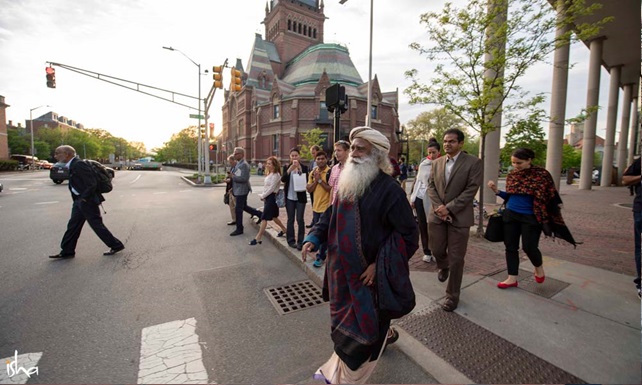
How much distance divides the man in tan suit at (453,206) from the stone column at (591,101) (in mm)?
23773

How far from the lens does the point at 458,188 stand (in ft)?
11.4

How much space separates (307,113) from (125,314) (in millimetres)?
37728

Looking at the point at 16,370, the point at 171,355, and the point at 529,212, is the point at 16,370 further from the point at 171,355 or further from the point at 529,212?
the point at 529,212

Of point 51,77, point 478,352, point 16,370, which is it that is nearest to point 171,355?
point 16,370

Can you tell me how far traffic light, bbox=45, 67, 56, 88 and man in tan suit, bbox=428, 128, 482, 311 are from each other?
17711 mm

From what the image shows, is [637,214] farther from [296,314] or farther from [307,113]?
[307,113]

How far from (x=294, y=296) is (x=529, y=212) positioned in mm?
3226

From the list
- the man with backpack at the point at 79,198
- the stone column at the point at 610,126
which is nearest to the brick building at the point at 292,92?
the stone column at the point at 610,126

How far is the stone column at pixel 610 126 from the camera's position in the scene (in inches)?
925

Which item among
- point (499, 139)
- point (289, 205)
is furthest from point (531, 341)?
point (499, 139)

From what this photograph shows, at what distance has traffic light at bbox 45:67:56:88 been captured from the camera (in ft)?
43.3

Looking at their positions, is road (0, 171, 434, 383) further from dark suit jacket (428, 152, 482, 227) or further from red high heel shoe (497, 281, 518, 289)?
red high heel shoe (497, 281, 518, 289)

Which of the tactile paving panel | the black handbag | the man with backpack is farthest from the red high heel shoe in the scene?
the man with backpack

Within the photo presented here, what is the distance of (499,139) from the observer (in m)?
10.8
